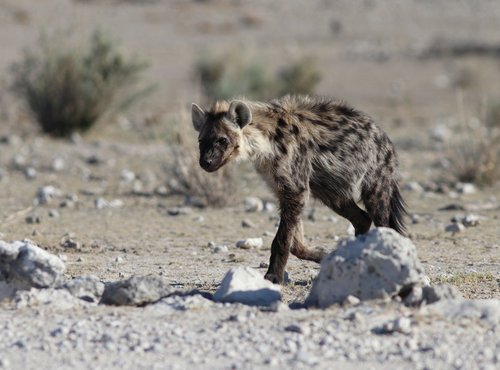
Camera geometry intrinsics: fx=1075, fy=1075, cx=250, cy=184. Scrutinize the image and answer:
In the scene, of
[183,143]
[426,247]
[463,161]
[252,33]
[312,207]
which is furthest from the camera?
[252,33]

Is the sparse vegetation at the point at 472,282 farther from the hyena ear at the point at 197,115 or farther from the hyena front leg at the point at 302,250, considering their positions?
the hyena ear at the point at 197,115

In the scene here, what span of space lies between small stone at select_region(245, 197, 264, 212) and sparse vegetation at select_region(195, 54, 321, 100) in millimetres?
9130

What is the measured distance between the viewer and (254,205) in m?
12.0

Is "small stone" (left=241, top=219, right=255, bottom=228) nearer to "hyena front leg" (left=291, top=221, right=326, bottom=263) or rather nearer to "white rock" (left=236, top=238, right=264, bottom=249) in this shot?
"white rock" (left=236, top=238, right=264, bottom=249)

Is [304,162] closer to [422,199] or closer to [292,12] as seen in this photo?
[422,199]

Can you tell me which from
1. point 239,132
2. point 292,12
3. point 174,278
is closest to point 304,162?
point 239,132

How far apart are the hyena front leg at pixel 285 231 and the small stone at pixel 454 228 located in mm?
2762

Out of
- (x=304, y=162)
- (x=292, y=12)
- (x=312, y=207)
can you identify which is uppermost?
(x=292, y=12)

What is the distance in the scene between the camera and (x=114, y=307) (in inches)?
260

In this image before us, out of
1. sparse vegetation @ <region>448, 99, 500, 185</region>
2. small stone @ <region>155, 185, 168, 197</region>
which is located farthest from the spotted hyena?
sparse vegetation @ <region>448, 99, 500, 185</region>

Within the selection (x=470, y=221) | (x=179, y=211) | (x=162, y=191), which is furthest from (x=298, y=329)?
(x=162, y=191)

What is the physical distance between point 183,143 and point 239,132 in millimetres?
4571

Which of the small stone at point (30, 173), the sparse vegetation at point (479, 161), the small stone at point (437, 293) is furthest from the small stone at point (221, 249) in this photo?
the small stone at point (30, 173)

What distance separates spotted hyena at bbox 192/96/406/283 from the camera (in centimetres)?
811
